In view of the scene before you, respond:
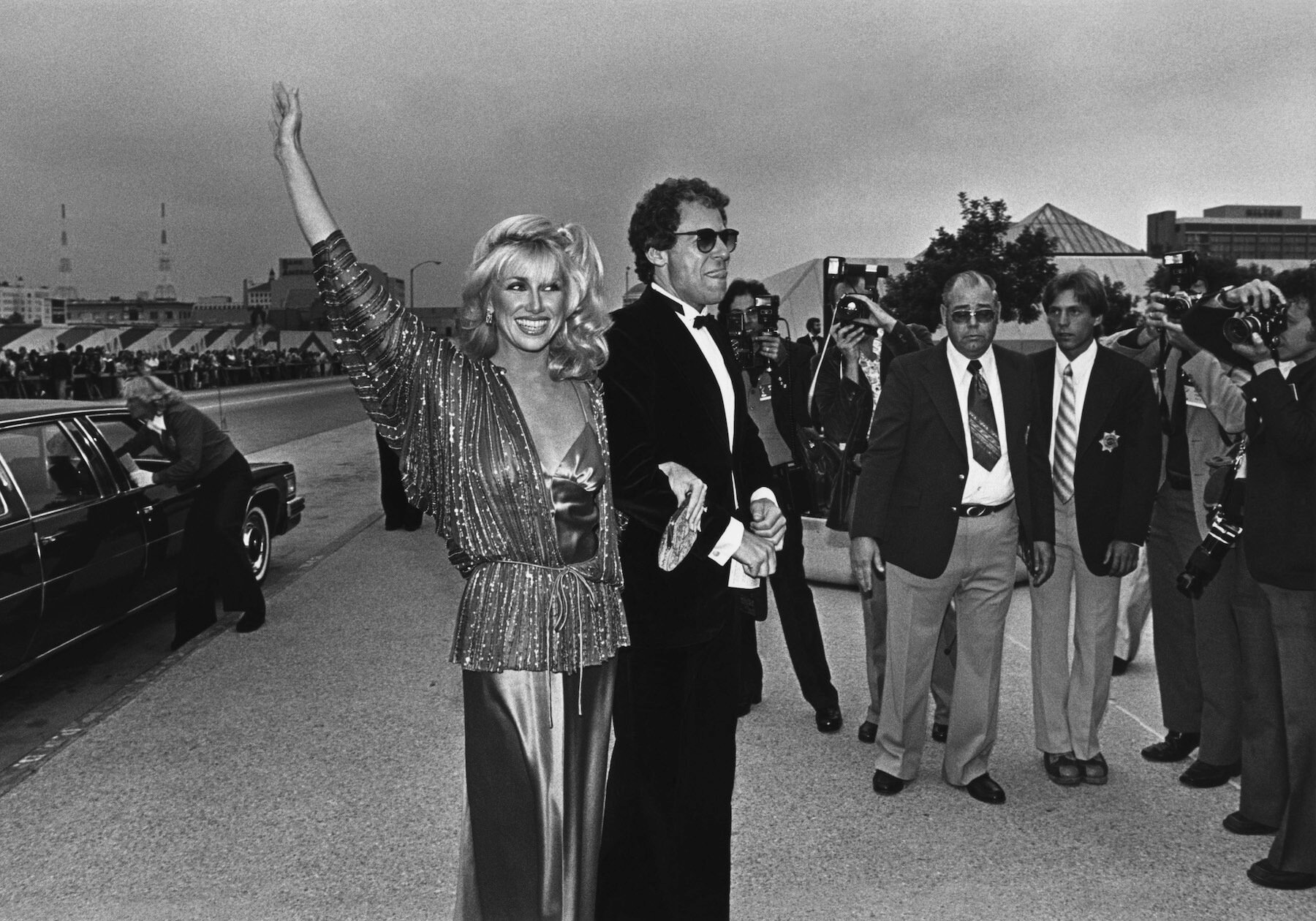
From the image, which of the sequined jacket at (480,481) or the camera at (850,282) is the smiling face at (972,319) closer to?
the camera at (850,282)

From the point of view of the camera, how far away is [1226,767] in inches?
175

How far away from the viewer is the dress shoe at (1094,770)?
441cm

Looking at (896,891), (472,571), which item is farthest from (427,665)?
(472,571)

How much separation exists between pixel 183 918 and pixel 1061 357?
153 inches

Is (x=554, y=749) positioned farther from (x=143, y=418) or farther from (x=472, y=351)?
(x=143, y=418)

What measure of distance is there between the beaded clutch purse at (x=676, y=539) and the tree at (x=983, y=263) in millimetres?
41007

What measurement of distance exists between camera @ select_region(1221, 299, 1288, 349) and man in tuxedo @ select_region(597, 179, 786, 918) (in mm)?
1817

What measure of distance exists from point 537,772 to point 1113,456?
3.05 m

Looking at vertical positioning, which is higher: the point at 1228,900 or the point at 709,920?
the point at 709,920

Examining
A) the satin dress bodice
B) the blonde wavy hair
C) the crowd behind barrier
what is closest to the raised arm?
the blonde wavy hair

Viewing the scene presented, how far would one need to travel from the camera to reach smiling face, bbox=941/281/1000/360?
4.27 m

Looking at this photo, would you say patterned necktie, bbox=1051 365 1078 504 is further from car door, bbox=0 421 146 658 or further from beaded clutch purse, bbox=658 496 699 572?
car door, bbox=0 421 146 658

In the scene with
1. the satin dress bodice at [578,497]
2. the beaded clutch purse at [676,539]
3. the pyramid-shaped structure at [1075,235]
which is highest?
the pyramid-shaped structure at [1075,235]

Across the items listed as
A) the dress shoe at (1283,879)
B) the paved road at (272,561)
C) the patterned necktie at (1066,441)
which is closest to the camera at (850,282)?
the patterned necktie at (1066,441)
